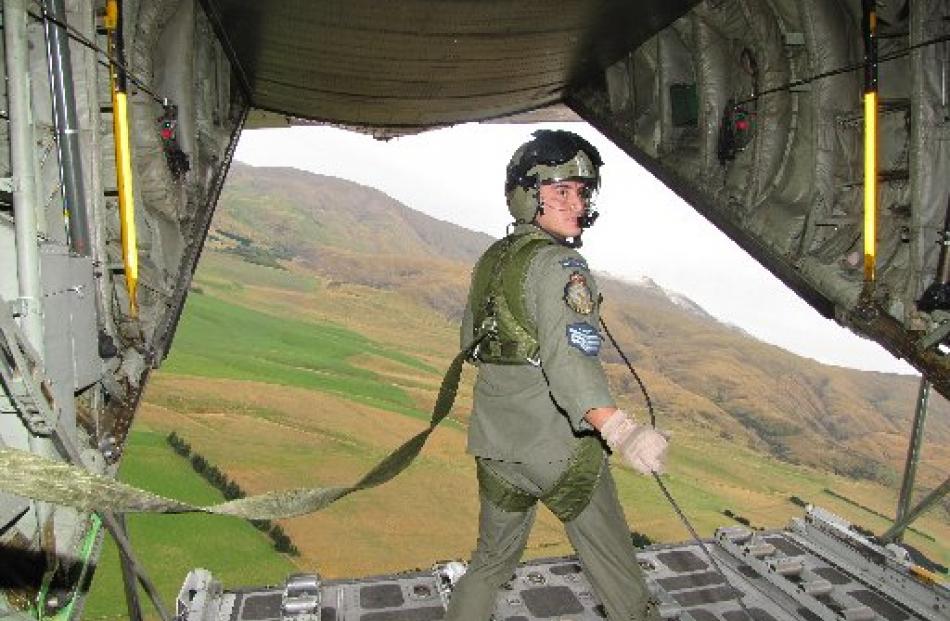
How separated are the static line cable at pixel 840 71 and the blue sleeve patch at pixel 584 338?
10.4ft

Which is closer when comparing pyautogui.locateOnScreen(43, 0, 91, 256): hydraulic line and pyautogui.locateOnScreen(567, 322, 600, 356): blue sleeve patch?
pyautogui.locateOnScreen(567, 322, 600, 356): blue sleeve patch

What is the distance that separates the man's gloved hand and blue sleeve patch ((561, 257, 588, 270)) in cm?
63

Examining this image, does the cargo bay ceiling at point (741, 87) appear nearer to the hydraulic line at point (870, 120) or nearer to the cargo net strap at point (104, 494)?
the hydraulic line at point (870, 120)

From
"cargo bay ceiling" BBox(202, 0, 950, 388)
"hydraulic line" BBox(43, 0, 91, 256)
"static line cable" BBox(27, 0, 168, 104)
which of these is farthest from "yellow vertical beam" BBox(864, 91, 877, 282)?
"hydraulic line" BBox(43, 0, 91, 256)

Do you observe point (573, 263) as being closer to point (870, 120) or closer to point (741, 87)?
point (870, 120)

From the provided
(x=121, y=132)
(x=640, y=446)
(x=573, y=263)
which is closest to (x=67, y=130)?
(x=121, y=132)

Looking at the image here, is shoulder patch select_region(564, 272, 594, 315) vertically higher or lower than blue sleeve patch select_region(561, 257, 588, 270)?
lower

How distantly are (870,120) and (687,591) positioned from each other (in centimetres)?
338

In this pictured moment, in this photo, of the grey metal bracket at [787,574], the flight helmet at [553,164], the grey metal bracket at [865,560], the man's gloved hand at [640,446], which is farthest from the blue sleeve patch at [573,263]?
the grey metal bracket at [865,560]

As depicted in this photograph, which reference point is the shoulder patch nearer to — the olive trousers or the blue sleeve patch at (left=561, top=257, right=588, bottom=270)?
the blue sleeve patch at (left=561, top=257, right=588, bottom=270)

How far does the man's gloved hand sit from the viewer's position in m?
1.98

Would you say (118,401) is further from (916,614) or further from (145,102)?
(916,614)

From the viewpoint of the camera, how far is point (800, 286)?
530 cm

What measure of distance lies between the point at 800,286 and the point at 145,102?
5138 millimetres
